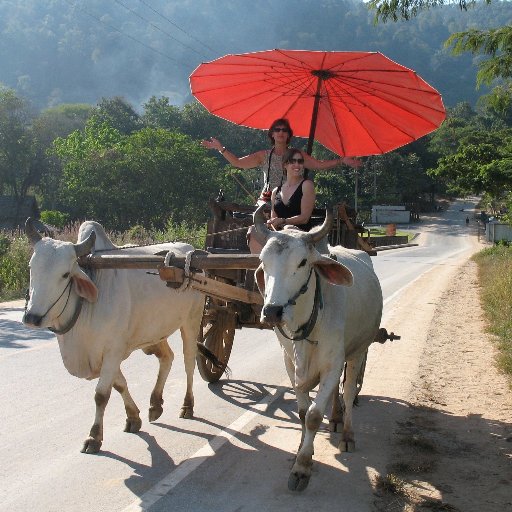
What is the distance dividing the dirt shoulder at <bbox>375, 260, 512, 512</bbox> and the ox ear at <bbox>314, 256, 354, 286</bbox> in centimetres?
150

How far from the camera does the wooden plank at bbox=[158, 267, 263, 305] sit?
573 centimetres

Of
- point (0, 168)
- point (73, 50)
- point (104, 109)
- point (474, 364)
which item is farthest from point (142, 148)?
point (73, 50)

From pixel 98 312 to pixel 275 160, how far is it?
272 cm

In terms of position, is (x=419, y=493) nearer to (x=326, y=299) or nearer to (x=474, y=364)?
(x=326, y=299)

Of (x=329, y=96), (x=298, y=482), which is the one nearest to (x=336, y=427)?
(x=298, y=482)

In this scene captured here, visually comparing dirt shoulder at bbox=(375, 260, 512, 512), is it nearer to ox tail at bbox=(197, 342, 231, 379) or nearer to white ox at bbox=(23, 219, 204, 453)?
ox tail at bbox=(197, 342, 231, 379)

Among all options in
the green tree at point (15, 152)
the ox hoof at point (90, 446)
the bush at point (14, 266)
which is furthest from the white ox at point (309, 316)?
the green tree at point (15, 152)

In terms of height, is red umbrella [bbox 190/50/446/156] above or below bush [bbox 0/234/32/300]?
above

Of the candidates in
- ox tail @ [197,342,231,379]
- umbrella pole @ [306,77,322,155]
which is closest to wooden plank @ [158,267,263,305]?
ox tail @ [197,342,231,379]


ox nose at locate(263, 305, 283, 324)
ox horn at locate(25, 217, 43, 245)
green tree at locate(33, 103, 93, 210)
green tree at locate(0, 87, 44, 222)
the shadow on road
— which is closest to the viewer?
ox nose at locate(263, 305, 283, 324)

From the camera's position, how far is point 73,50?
194375mm

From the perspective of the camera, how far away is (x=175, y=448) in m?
6.13

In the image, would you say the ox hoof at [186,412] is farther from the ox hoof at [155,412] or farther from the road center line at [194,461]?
the road center line at [194,461]

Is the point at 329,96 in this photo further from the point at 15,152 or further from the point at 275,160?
the point at 15,152
